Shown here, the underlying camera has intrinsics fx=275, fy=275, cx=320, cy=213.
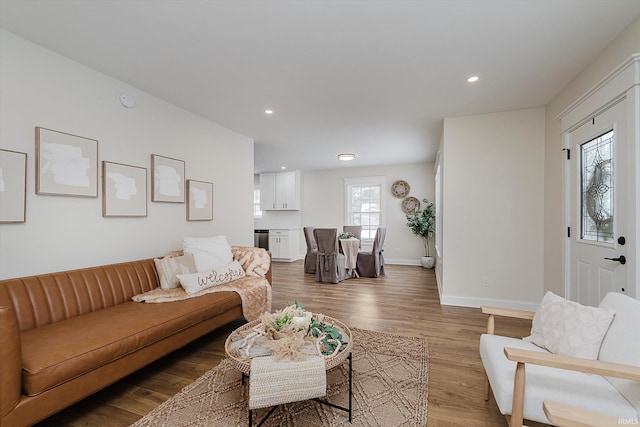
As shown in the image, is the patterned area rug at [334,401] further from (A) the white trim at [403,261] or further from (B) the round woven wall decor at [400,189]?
(B) the round woven wall decor at [400,189]

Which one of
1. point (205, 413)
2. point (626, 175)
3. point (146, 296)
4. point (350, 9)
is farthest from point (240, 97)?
point (626, 175)

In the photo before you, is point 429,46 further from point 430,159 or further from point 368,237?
point 368,237

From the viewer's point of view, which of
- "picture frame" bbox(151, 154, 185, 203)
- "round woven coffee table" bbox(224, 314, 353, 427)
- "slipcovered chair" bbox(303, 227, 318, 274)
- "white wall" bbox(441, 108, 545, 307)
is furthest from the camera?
"slipcovered chair" bbox(303, 227, 318, 274)

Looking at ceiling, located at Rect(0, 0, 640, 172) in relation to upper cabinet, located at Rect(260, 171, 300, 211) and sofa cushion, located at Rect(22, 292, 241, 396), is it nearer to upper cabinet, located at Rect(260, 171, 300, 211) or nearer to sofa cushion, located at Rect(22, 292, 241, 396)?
sofa cushion, located at Rect(22, 292, 241, 396)

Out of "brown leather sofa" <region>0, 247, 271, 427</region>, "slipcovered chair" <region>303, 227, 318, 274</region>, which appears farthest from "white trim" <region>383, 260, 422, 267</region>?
"brown leather sofa" <region>0, 247, 271, 427</region>

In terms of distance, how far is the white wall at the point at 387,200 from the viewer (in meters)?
6.86

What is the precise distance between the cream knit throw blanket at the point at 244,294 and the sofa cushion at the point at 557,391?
85.3 inches

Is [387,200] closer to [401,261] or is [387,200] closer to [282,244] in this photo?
[401,261]

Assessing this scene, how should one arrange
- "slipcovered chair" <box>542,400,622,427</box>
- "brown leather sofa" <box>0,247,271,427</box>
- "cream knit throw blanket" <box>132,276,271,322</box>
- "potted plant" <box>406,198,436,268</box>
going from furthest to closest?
"potted plant" <box>406,198,436,268</box> < "cream knit throw blanket" <box>132,276,271,322</box> < "brown leather sofa" <box>0,247,271,427</box> < "slipcovered chair" <box>542,400,622,427</box>

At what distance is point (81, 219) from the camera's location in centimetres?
244

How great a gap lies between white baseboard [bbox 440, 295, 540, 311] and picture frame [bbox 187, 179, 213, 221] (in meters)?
3.48

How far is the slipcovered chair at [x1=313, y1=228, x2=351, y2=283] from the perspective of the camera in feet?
16.8

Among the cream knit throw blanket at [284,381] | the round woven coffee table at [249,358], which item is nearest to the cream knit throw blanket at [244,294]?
the round woven coffee table at [249,358]

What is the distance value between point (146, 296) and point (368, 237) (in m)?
5.61
